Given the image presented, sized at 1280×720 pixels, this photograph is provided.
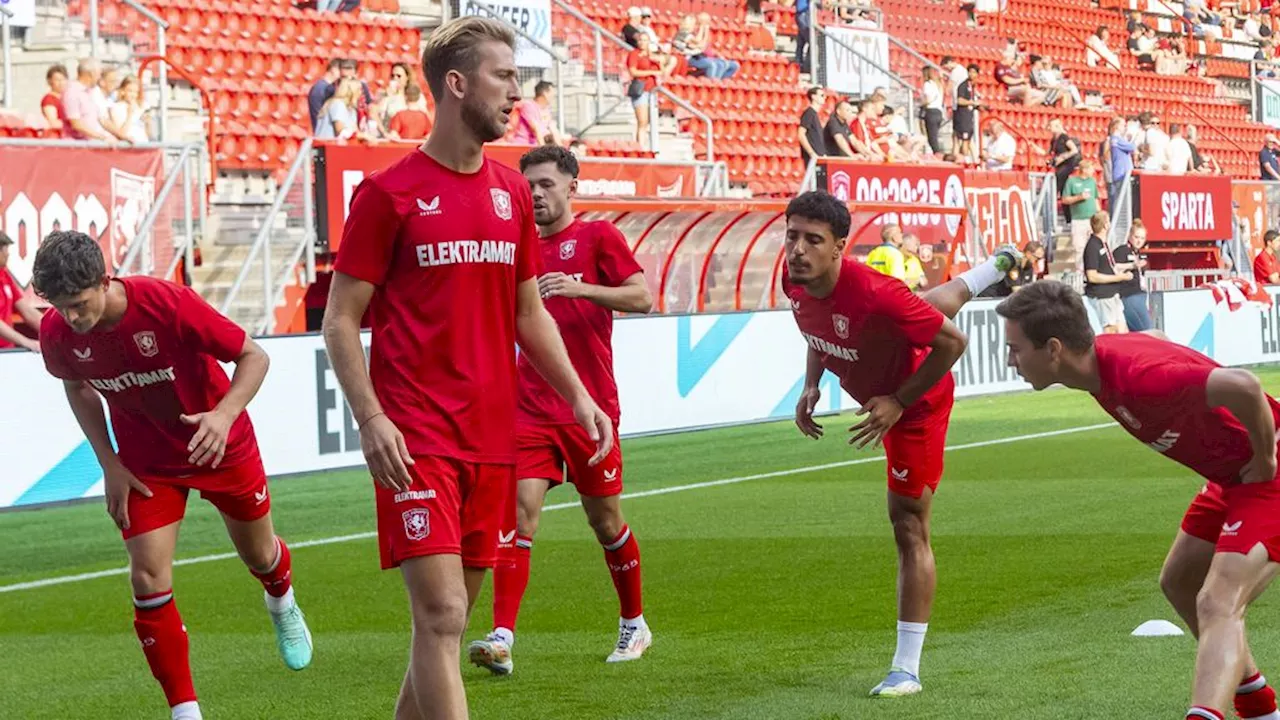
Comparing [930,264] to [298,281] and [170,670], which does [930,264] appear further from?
[170,670]

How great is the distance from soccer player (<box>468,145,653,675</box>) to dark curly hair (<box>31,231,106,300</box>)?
2146mm

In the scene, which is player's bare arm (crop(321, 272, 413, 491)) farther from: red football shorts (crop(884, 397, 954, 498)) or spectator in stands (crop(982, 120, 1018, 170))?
A: spectator in stands (crop(982, 120, 1018, 170))

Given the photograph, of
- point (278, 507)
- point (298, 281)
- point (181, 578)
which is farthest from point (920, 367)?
point (298, 281)

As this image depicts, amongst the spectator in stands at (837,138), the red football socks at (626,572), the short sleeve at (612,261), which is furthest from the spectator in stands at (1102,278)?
the red football socks at (626,572)

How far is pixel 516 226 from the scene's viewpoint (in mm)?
5363

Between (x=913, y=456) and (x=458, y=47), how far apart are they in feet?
10.1

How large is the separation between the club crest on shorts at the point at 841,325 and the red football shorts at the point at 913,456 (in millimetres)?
495

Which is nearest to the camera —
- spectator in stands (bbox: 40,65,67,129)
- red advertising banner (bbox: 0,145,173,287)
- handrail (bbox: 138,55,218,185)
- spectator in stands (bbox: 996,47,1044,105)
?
red advertising banner (bbox: 0,145,173,287)

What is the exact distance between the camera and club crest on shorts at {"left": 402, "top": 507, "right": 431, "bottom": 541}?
5.13 meters

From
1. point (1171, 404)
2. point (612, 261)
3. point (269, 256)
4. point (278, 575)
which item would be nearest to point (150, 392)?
point (278, 575)

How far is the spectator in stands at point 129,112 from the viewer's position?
18.3m

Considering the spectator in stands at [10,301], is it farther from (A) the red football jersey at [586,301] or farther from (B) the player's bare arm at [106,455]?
(B) the player's bare arm at [106,455]

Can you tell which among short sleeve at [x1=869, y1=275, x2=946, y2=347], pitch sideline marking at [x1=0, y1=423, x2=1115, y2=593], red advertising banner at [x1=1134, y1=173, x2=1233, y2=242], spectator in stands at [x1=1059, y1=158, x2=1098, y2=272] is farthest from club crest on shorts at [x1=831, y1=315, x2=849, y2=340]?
red advertising banner at [x1=1134, y1=173, x2=1233, y2=242]

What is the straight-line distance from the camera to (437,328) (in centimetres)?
521
